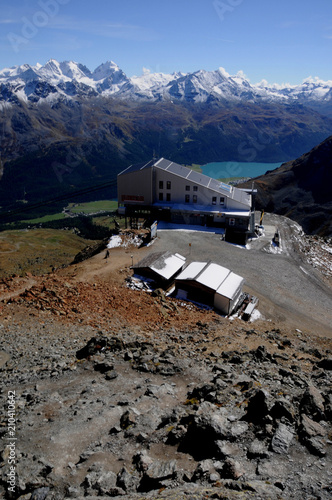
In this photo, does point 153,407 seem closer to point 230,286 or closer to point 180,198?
point 230,286

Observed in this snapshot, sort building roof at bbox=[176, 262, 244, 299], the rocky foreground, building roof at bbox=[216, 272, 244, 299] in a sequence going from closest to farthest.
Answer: the rocky foreground, building roof at bbox=[216, 272, 244, 299], building roof at bbox=[176, 262, 244, 299]

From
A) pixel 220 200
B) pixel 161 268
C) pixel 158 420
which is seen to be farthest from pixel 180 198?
pixel 158 420

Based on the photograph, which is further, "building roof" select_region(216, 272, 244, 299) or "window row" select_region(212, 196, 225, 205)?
"window row" select_region(212, 196, 225, 205)

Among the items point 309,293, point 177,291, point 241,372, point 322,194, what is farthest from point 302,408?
point 322,194

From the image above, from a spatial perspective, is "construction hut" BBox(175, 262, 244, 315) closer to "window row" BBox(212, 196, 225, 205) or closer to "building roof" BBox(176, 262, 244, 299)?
"building roof" BBox(176, 262, 244, 299)

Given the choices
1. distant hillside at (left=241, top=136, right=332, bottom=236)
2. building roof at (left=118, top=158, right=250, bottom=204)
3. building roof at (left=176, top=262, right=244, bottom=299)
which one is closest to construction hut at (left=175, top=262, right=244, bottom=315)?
building roof at (left=176, top=262, right=244, bottom=299)

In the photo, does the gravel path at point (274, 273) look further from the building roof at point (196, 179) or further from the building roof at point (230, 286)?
the building roof at point (196, 179)
